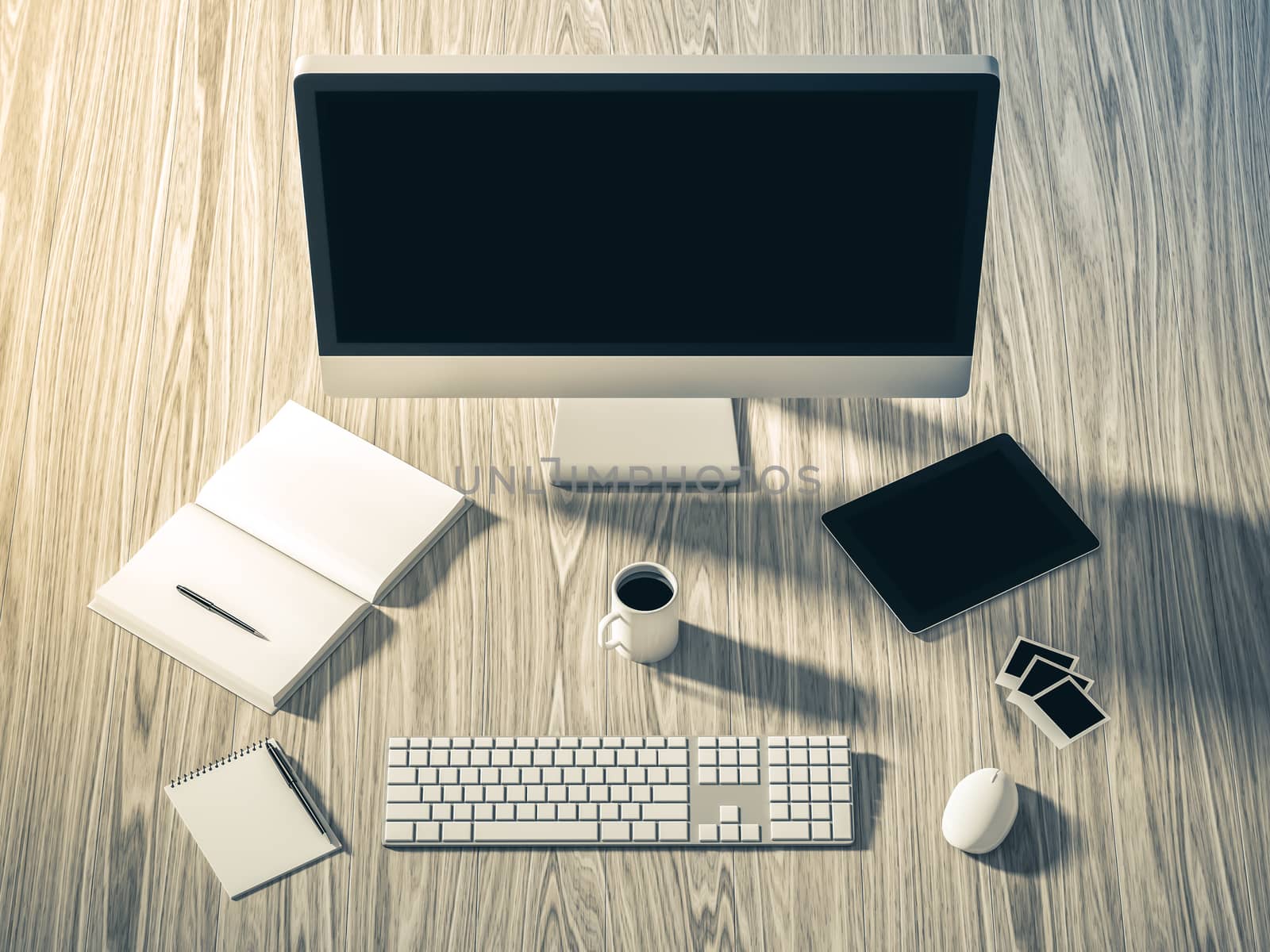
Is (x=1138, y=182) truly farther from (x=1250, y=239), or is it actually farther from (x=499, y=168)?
(x=499, y=168)

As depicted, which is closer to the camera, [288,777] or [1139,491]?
[288,777]

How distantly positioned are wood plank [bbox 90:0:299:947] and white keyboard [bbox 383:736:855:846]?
208 millimetres

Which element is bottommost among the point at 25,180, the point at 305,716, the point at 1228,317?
the point at 305,716

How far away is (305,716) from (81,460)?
0.44 meters

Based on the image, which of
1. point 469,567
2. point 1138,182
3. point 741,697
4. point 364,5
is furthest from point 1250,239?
point 364,5

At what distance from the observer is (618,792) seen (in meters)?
1.16

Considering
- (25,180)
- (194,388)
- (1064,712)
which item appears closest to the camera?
(1064,712)

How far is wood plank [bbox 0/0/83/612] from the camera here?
55.2 inches

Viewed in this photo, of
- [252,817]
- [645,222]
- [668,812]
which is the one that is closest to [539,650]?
[668,812]

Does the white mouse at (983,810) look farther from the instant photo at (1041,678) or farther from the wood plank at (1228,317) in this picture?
the wood plank at (1228,317)

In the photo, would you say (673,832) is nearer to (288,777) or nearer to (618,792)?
(618,792)

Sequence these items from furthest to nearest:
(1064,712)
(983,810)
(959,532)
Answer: (959,532)
(1064,712)
(983,810)

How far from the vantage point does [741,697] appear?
1218 mm

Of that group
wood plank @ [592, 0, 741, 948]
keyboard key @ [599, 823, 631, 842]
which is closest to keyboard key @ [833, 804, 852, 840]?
wood plank @ [592, 0, 741, 948]
